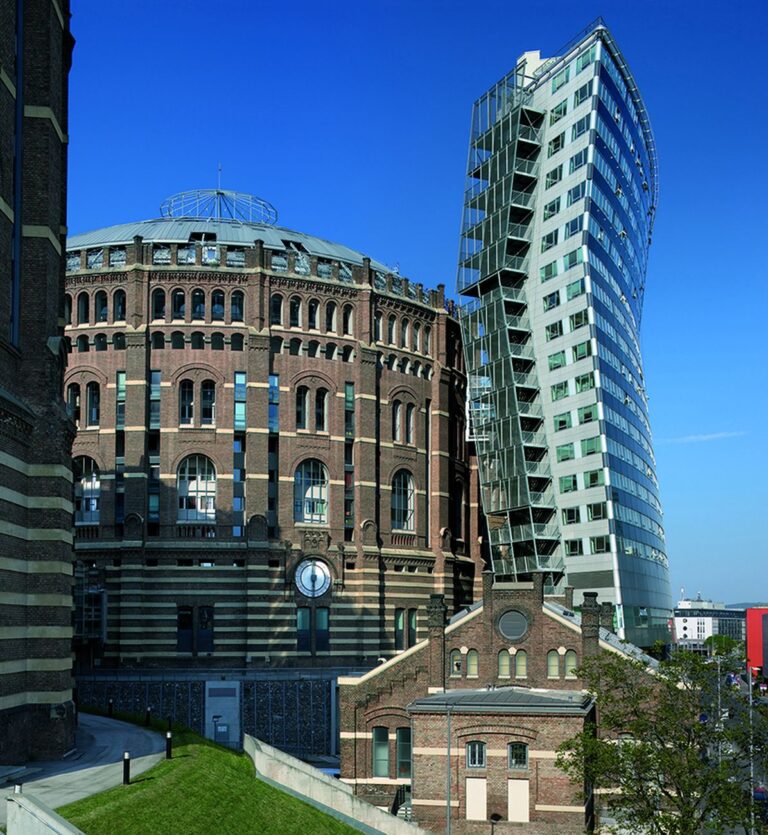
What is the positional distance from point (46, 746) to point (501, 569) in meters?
64.2

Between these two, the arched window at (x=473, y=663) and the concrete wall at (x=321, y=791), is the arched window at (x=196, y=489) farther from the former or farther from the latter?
the concrete wall at (x=321, y=791)

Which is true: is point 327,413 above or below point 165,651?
above

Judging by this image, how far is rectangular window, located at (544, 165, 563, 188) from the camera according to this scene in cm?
9831

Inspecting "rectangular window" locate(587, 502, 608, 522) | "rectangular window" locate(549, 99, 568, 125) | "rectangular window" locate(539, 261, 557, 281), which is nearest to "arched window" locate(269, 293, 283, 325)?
"rectangular window" locate(539, 261, 557, 281)

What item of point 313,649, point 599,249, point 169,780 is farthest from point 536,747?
point 599,249

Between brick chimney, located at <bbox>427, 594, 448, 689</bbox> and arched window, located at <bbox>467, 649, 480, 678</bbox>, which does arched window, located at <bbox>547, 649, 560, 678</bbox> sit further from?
brick chimney, located at <bbox>427, 594, 448, 689</bbox>

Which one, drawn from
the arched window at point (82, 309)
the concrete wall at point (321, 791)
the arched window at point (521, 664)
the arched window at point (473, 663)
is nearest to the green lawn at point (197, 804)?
the concrete wall at point (321, 791)

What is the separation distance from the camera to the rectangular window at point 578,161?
96000mm

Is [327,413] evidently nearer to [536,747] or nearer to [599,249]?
[599,249]

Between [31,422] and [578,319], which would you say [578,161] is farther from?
[31,422]

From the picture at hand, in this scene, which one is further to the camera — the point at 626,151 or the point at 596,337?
the point at 626,151

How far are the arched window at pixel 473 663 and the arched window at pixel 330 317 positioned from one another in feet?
113

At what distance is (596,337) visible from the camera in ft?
305

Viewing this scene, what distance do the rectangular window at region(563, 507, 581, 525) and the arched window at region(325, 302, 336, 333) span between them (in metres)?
23.4
